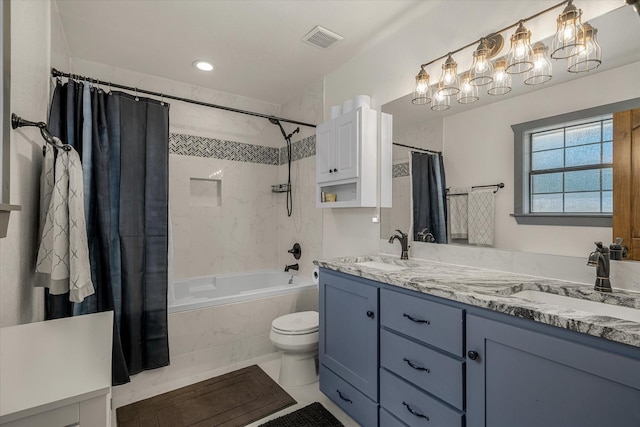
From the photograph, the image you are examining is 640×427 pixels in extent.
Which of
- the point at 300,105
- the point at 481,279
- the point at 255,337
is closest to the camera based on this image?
the point at 481,279

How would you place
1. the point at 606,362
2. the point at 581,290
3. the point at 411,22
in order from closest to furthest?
the point at 606,362, the point at 581,290, the point at 411,22

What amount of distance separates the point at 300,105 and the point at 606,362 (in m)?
3.04

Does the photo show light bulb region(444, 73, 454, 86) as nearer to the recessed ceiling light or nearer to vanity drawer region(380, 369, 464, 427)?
vanity drawer region(380, 369, 464, 427)

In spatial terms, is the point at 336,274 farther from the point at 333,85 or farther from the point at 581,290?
the point at 333,85

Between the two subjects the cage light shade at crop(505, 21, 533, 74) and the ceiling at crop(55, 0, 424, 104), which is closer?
the cage light shade at crop(505, 21, 533, 74)

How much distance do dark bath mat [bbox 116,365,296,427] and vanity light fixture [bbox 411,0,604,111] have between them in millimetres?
2216

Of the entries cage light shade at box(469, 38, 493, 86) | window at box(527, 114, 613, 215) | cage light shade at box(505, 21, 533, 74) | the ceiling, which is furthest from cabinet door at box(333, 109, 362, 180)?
window at box(527, 114, 613, 215)

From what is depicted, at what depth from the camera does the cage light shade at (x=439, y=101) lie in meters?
1.81

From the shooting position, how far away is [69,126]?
1919 millimetres

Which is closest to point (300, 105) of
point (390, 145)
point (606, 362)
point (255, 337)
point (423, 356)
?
point (390, 145)

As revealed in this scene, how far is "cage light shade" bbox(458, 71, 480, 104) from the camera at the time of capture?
66.4 inches

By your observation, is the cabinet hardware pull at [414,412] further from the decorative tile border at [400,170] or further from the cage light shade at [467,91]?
the cage light shade at [467,91]

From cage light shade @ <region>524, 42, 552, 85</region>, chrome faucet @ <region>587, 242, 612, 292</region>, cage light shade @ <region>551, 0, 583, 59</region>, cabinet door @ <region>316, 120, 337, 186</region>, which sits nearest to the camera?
chrome faucet @ <region>587, 242, 612, 292</region>

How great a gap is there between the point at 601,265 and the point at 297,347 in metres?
1.74
